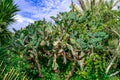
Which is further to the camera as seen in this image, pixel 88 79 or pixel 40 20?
pixel 40 20

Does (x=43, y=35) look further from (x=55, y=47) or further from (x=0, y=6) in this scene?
(x=0, y=6)

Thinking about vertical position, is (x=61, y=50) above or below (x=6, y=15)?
below

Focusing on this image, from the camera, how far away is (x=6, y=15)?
2097cm

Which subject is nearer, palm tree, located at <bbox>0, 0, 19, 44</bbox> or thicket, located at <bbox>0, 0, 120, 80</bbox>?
thicket, located at <bbox>0, 0, 120, 80</bbox>

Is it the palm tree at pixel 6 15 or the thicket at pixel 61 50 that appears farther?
the palm tree at pixel 6 15

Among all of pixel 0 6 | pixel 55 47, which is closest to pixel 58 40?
pixel 55 47

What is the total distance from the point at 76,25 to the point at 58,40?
166 centimetres

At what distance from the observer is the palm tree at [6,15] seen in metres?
20.1

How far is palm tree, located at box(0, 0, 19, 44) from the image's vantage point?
66.0 feet

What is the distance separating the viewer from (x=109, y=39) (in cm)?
1877

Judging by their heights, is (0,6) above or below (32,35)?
above

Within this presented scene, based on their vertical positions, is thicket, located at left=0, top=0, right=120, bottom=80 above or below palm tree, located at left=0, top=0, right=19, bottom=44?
below

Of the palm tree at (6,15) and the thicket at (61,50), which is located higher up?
the palm tree at (6,15)

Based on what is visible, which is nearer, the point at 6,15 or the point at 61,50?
the point at 61,50
